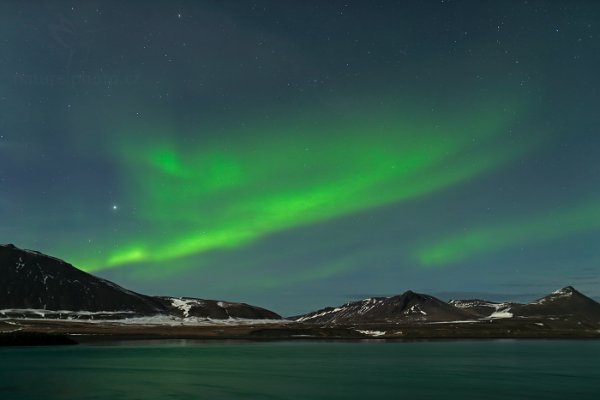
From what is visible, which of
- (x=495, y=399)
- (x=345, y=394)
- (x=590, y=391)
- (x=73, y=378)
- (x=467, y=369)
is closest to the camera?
(x=495, y=399)

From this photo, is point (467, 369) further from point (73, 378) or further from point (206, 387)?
point (73, 378)

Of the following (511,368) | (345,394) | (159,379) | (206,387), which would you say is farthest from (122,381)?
(511,368)

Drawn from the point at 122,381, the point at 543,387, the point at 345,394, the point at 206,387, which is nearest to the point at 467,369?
the point at 543,387

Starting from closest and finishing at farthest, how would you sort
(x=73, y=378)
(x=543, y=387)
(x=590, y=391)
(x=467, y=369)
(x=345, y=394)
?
(x=345, y=394) < (x=590, y=391) < (x=543, y=387) < (x=73, y=378) < (x=467, y=369)

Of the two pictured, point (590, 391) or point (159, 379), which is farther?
point (159, 379)

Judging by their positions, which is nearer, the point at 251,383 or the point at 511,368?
the point at 251,383

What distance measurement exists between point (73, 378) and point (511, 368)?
2973 inches

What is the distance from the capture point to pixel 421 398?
58.5 m

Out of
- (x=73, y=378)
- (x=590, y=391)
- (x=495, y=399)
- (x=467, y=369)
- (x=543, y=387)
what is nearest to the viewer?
(x=495, y=399)

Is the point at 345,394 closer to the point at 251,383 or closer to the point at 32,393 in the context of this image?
the point at 251,383

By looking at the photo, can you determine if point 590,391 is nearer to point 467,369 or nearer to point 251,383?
point 467,369

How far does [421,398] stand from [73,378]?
50.4 m

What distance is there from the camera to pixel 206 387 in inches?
2734

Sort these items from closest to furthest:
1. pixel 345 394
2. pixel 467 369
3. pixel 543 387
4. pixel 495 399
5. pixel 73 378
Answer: pixel 495 399
pixel 345 394
pixel 543 387
pixel 73 378
pixel 467 369
